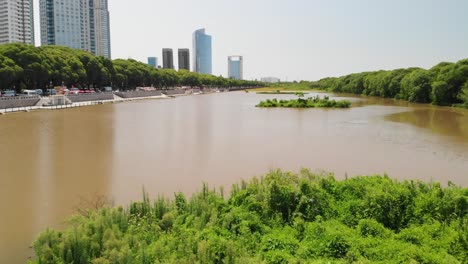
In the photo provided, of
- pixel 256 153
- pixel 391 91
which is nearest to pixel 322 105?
pixel 391 91

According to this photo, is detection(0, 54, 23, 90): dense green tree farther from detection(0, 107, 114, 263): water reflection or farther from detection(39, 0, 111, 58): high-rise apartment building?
detection(39, 0, 111, 58): high-rise apartment building

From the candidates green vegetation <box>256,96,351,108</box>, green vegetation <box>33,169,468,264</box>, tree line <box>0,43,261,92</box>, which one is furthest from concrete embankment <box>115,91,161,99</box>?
green vegetation <box>33,169,468,264</box>

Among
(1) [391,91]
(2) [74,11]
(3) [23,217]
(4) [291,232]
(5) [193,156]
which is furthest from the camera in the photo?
(2) [74,11]

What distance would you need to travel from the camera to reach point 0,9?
104 m

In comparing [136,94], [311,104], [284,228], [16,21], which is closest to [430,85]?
[311,104]

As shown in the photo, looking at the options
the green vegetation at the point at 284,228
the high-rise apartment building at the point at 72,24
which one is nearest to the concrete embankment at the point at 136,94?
the high-rise apartment building at the point at 72,24

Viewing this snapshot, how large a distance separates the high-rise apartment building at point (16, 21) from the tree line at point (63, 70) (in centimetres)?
4000

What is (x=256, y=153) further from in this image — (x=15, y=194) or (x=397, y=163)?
(x=15, y=194)

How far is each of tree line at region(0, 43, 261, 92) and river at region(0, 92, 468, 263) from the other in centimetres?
1880

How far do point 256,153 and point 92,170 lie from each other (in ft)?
23.6

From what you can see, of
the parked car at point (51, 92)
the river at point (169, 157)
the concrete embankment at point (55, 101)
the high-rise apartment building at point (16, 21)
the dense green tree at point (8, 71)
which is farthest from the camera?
the high-rise apartment building at point (16, 21)

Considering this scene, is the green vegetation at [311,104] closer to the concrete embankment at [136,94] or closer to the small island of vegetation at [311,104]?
the small island of vegetation at [311,104]

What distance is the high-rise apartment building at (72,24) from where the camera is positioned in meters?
113

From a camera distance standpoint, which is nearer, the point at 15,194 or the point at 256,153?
the point at 15,194
